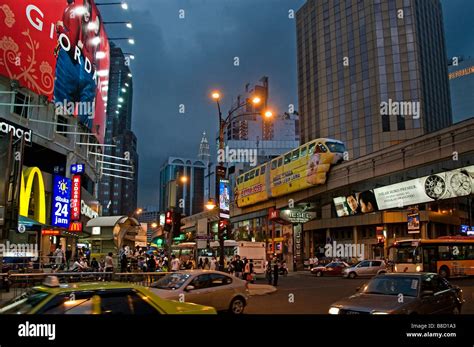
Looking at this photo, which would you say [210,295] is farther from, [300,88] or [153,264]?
[300,88]

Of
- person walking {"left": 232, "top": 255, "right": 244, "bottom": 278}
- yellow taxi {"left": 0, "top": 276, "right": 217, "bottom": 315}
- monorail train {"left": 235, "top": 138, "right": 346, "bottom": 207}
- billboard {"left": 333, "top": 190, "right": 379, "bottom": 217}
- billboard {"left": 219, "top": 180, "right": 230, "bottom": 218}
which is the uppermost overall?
monorail train {"left": 235, "top": 138, "right": 346, "bottom": 207}

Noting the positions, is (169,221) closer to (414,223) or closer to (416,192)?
(414,223)

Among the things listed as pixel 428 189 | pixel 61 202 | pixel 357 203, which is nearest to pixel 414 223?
pixel 428 189

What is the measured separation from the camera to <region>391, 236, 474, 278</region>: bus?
28984 millimetres

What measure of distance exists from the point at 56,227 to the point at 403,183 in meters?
26.7

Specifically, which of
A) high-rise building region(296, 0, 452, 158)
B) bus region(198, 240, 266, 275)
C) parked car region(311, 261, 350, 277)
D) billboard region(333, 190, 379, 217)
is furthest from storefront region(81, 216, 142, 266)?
high-rise building region(296, 0, 452, 158)

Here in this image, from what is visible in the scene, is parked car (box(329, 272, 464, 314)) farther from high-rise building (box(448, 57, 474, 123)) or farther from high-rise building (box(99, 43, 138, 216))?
high-rise building (box(448, 57, 474, 123))

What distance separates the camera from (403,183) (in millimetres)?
33031

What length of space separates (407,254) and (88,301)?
2823 cm

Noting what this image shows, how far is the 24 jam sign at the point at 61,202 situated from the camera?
31203 millimetres

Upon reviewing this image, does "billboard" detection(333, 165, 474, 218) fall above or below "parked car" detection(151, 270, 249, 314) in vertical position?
above

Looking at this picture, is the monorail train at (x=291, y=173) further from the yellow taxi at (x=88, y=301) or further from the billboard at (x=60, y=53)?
the yellow taxi at (x=88, y=301)

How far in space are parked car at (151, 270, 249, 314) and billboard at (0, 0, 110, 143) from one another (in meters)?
18.3

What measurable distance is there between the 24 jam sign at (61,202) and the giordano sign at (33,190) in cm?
405
